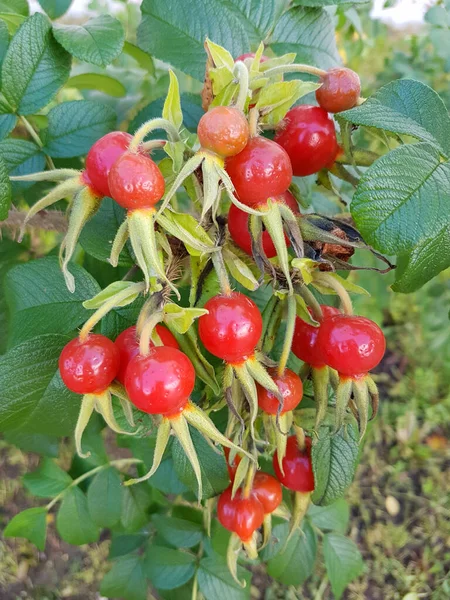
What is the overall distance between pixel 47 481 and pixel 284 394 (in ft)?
3.90

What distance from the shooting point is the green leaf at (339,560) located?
1.87 metres

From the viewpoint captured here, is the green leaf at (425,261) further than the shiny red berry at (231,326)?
Yes

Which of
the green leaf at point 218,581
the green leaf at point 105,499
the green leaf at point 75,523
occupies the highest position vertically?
the green leaf at point 218,581

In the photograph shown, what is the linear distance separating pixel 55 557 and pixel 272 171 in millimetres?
2468

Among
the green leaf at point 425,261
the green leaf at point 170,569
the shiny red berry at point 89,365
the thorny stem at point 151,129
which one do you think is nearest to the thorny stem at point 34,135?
the thorny stem at point 151,129

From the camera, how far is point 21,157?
133 cm

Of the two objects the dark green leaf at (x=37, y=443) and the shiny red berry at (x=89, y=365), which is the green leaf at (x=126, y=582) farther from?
the shiny red berry at (x=89, y=365)

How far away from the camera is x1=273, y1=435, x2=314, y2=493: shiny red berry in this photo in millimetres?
1211

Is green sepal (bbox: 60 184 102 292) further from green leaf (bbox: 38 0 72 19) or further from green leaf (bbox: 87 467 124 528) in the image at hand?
green leaf (bbox: 87 467 124 528)

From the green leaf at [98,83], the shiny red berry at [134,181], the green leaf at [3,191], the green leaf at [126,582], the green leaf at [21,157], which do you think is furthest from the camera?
the green leaf at [126,582]

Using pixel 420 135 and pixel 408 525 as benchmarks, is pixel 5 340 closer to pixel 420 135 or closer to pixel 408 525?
pixel 420 135

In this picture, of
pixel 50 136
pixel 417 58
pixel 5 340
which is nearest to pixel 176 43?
pixel 50 136

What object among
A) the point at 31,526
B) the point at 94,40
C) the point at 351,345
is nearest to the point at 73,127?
the point at 94,40

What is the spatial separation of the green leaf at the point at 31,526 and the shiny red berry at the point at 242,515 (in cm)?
87
